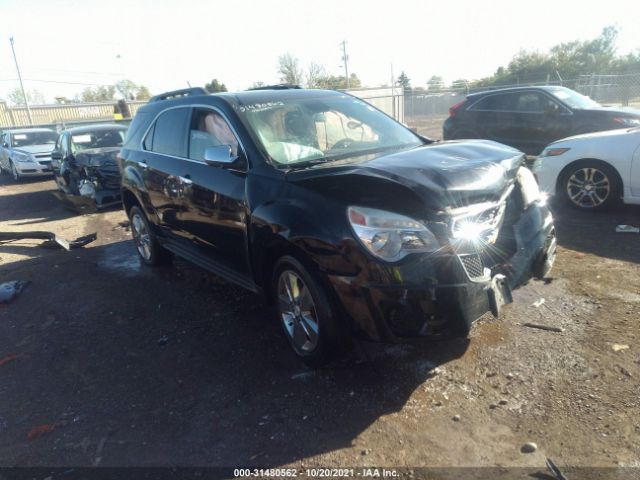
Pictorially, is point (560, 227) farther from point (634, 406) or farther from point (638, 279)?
point (634, 406)

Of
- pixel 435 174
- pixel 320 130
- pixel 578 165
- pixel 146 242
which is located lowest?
pixel 146 242

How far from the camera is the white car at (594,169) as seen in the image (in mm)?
6078

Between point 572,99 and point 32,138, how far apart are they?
17114 millimetres

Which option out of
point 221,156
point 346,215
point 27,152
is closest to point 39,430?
point 221,156

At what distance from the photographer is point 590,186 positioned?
654cm

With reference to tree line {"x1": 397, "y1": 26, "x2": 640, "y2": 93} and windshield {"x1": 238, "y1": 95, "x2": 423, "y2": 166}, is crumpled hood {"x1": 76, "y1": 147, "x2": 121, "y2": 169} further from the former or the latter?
tree line {"x1": 397, "y1": 26, "x2": 640, "y2": 93}

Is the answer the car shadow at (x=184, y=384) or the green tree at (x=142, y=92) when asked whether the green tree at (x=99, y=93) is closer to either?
the green tree at (x=142, y=92)

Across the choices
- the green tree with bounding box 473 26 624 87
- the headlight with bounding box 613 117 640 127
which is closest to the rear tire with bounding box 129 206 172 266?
the headlight with bounding box 613 117 640 127

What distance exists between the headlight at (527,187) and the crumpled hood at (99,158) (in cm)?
843

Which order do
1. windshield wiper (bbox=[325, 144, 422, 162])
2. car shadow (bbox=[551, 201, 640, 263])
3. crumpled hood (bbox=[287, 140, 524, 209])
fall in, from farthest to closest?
1. car shadow (bbox=[551, 201, 640, 263])
2. windshield wiper (bbox=[325, 144, 422, 162])
3. crumpled hood (bbox=[287, 140, 524, 209])

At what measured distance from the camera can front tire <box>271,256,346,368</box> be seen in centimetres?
304

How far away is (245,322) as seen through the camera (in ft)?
14.0

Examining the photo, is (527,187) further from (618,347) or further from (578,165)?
→ (578,165)

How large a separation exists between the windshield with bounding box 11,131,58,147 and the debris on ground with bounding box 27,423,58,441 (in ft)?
53.5
